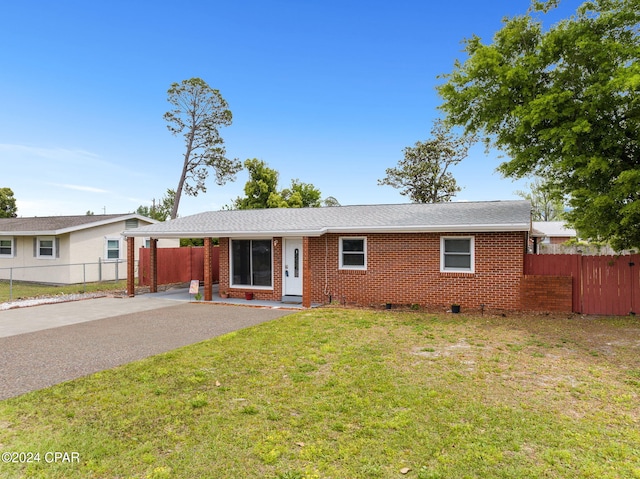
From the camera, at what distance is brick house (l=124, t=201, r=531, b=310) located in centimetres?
1207

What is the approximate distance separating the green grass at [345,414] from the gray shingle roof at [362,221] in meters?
4.83

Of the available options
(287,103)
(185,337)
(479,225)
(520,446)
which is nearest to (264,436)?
(520,446)

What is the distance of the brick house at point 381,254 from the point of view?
12.1 metres

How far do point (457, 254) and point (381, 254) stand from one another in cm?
241

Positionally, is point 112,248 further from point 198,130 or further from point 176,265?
point 198,130

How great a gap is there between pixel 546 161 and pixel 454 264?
4304 mm

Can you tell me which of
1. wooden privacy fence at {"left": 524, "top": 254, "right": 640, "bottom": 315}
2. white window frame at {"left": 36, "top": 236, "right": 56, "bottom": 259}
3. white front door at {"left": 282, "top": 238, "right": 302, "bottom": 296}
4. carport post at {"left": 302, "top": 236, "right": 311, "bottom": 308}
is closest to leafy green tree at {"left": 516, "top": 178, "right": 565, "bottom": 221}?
wooden privacy fence at {"left": 524, "top": 254, "right": 640, "bottom": 315}

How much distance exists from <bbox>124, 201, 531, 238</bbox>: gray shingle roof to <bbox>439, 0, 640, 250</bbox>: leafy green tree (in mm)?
1822

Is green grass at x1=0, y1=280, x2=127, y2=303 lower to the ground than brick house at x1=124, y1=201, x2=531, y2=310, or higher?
lower

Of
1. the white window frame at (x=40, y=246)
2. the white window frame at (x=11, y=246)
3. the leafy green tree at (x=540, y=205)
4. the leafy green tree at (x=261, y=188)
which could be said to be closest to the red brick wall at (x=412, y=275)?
the white window frame at (x=40, y=246)

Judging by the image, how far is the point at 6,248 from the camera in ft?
72.9

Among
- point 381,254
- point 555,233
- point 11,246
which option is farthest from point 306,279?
point 555,233

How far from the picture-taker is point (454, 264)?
12.6m

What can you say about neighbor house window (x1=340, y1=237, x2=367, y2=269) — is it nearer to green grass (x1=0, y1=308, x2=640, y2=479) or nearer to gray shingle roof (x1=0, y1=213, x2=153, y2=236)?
green grass (x1=0, y1=308, x2=640, y2=479)
